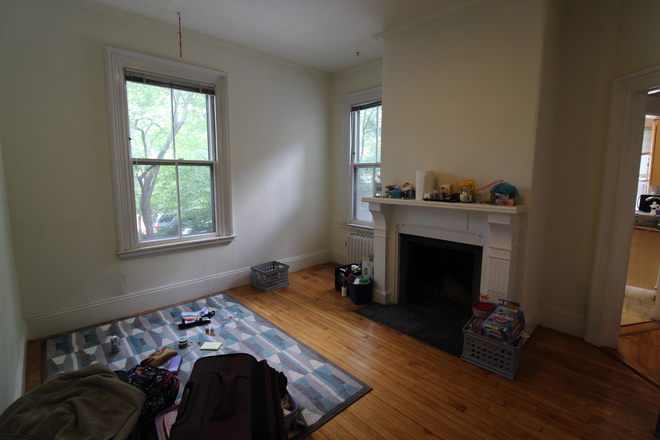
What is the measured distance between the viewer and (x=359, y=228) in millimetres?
4379

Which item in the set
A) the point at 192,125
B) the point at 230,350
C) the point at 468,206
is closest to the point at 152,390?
the point at 230,350

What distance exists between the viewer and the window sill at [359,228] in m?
4.27

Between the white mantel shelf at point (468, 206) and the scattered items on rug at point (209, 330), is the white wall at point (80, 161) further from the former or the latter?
the white mantel shelf at point (468, 206)

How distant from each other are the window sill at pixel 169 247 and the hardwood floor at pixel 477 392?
0.94 m

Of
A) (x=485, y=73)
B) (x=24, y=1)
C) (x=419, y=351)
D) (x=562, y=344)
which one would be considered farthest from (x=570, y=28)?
(x=24, y=1)

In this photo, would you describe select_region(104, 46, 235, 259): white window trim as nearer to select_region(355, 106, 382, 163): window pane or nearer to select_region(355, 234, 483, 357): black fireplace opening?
select_region(355, 106, 382, 163): window pane

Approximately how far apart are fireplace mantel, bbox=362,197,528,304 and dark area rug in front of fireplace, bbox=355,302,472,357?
203 millimetres

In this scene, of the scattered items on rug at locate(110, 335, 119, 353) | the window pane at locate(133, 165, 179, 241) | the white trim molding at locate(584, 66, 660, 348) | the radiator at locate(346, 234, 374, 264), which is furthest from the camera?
the radiator at locate(346, 234, 374, 264)

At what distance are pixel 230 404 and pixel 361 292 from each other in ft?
6.67

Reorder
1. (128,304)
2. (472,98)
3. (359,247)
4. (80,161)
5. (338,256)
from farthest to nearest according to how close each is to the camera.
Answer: (338,256)
(359,247)
(128,304)
(80,161)
(472,98)

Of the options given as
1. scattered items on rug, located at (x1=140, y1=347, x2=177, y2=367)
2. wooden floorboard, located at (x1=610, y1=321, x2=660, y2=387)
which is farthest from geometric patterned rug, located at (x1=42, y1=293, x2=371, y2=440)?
wooden floorboard, located at (x1=610, y1=321, x2=660, y2=387)

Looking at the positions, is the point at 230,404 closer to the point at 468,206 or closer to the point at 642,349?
the point at 468,206

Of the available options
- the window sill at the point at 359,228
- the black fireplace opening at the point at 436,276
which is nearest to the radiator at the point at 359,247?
the window sill at the point at 359,228

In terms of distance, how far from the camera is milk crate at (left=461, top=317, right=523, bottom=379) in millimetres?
2139
